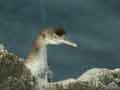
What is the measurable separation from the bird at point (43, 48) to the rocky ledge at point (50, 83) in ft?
1.55

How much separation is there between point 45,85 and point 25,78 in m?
0.88

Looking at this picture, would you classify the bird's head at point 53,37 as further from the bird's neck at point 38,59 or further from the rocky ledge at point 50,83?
the rocky ledge at point 50,83

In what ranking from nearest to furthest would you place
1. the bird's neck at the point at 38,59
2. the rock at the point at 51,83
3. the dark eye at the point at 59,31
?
1. the bird's neck at the point at 38,59
2. the dark eye at the point at 59,31
3. the rock at the point at 51,83

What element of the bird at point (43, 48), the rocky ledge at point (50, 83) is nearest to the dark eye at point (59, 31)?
the bird at point (43, 48)

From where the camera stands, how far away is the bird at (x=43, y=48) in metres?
21.6

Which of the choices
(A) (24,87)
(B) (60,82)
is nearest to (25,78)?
(A) (24,87)

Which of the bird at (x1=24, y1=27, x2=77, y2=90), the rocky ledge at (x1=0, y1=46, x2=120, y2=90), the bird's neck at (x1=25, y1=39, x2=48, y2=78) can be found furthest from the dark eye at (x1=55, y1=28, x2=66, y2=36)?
the rocky ledge at (x1=0, y1=46, x2=120, y2=90)

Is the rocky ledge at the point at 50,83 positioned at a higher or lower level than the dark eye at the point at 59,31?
lower

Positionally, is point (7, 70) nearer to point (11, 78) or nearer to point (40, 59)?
point (11, 78)

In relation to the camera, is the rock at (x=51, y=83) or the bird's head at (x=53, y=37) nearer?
the bird's head at (x=53, y=37)

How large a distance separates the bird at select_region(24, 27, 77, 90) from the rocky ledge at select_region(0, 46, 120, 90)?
1.55 ft

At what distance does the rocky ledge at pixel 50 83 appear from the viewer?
22.6 m

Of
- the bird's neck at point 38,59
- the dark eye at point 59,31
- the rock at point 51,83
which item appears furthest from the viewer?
the rock at point 51,83

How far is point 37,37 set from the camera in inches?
864
